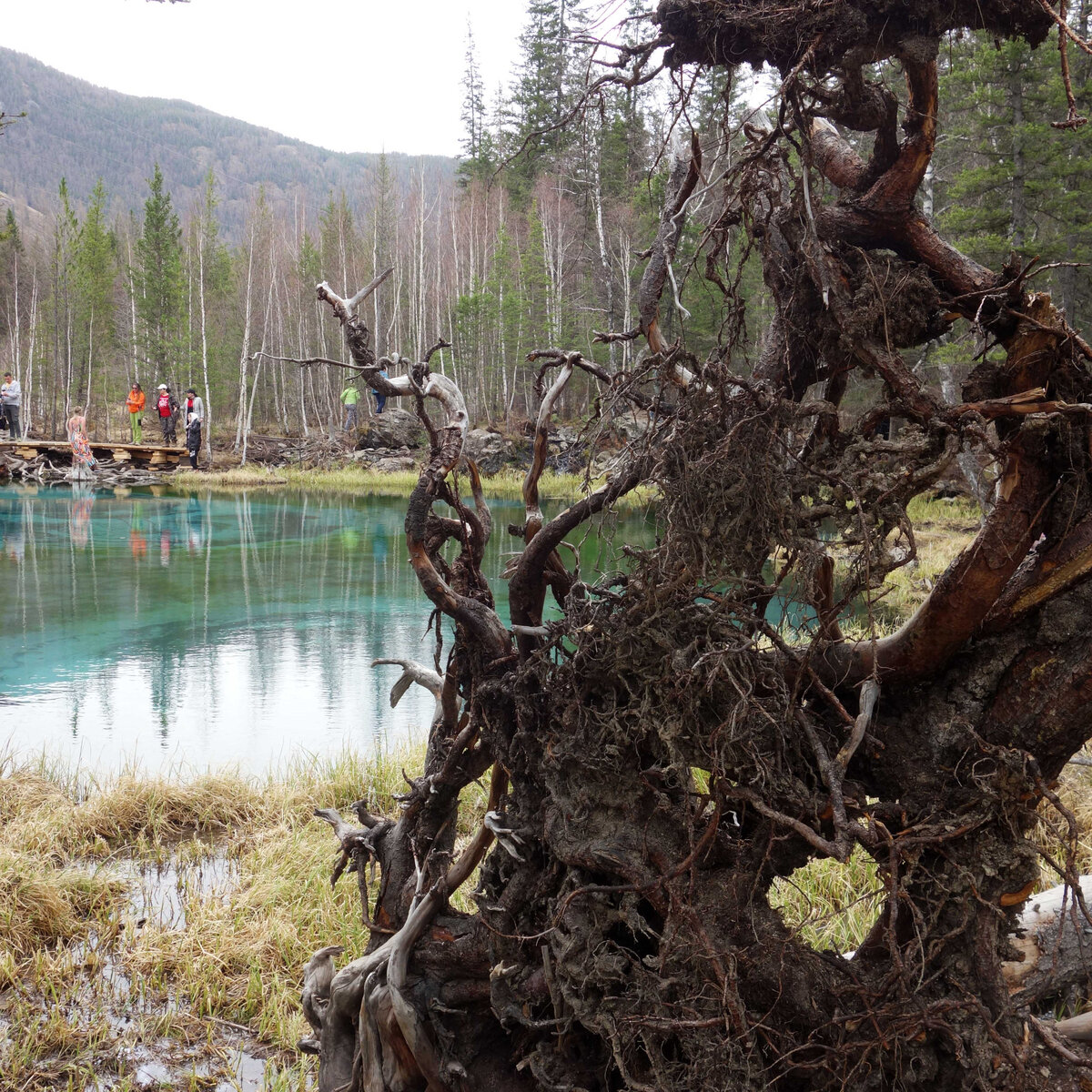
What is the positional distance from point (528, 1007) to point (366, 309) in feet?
118

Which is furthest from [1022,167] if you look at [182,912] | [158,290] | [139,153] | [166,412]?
[139,153]

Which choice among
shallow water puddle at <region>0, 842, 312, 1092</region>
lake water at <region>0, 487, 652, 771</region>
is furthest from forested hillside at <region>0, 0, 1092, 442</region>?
shallow water puddle at <region>0, 842, 312, 1092</region>

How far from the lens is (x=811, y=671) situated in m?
1.88

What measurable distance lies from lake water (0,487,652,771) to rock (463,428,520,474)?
8157 millimetres

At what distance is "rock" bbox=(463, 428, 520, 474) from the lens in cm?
2656

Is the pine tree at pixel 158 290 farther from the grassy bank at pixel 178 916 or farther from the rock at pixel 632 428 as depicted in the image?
the rock at pixel 632 428

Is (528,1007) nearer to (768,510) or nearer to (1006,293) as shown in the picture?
(768,510)

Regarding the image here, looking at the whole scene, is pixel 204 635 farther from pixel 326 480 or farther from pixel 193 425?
pixel 193 425

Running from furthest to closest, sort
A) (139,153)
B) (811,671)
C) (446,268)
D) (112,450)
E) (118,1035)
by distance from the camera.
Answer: (139,153), (446,268), (112,450), (118,1035), (811,671)

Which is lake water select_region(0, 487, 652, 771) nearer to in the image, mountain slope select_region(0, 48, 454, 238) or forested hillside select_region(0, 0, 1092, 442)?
forested hillside select_region(0, 0, 1092, 442)

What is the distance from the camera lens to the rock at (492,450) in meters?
26.6

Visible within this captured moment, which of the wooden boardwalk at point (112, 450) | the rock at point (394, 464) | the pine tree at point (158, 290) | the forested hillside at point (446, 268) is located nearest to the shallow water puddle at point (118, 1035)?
the forested hillside at point (446, 268)

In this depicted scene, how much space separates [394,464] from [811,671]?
27.6 m

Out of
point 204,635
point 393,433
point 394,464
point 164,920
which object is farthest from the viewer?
point 393,433
